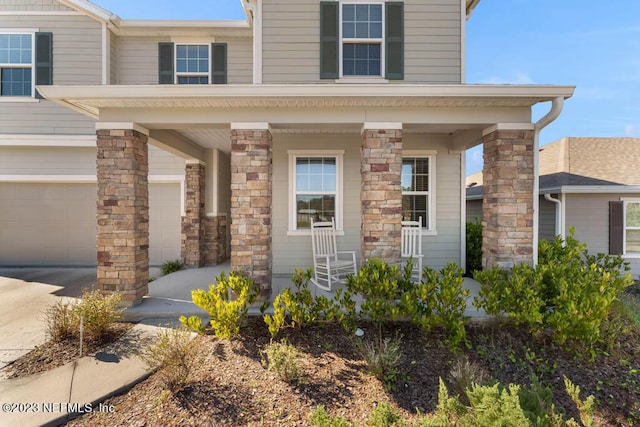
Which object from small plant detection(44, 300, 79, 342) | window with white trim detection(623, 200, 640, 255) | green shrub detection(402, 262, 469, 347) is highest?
window with white trim detection(623, 200, 640, 255)

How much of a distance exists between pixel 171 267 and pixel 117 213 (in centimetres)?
253

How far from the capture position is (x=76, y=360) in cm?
308

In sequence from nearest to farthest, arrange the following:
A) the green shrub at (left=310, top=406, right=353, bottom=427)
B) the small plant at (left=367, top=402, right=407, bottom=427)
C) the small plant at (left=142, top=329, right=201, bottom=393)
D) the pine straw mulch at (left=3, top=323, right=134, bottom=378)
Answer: the green shrub at (left=310, top=406, right=353, bottom=427) → the small plant at (left=367, top=402, right=407, bottom=427) → the small plant at (left=142, top=329, right=201, bottom=393) → the pine straw mulch at (left=3, top=323, right=134, bottom=378)

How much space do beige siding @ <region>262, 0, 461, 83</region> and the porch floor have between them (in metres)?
3.70

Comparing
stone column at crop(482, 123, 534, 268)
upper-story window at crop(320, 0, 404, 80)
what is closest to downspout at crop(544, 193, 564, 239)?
stone column at crop(482, 123, 534, 268)

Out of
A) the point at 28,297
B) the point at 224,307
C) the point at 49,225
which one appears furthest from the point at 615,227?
the point at 49,225

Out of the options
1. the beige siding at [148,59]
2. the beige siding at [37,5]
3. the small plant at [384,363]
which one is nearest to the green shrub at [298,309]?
the small plant at [384,363]

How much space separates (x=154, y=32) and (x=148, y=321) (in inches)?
248

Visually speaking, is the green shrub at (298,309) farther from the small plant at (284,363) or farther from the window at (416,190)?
the window at (416,190)

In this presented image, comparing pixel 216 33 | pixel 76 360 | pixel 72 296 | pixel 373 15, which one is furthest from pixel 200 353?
pixel 216 33

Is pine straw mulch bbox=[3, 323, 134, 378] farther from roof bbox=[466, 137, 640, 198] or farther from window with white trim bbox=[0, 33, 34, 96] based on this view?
roof bbox=[466, 137, 640, 198]

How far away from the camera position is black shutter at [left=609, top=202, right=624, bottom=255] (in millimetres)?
7227

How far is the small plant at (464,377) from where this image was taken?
265cm

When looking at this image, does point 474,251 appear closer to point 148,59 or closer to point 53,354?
point 53,354
